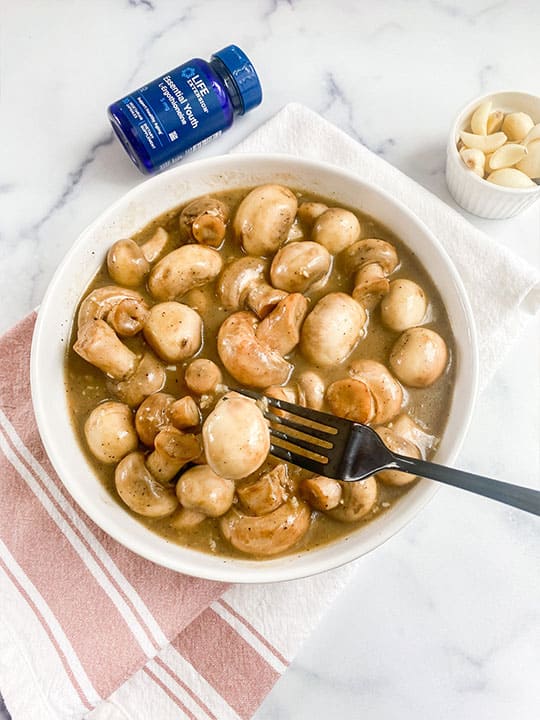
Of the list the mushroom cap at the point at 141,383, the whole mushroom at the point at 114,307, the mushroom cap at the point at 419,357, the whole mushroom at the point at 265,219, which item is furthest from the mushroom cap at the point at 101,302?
the mushroom cap at the point at 419,357

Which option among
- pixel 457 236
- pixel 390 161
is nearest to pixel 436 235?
pixel 457 236

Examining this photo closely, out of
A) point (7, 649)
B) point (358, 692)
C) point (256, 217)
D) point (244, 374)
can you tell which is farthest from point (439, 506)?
point (7, 649)

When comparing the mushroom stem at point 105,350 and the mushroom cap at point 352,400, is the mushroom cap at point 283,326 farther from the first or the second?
the mushroom stem at point 105,350

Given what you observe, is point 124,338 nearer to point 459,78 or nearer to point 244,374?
point 244,374

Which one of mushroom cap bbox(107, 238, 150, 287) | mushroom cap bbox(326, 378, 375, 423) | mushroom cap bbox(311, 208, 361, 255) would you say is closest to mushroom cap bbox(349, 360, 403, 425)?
mushroom cap bbox(326, 378, 375, 423)

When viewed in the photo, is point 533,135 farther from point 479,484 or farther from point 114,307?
point 114,307

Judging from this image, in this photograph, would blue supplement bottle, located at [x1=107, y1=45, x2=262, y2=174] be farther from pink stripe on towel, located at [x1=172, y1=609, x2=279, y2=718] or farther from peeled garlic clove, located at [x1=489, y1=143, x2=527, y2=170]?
pink stripe on towel, located at [x1=172, y1=609, x2=279, y2=718]
